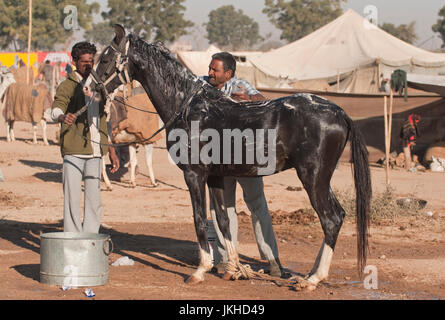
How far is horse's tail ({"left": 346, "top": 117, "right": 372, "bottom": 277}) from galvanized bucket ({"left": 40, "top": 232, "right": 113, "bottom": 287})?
2.25m

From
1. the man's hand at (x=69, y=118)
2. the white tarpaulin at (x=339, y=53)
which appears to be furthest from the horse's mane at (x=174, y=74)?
the white tarpaulin at (x=339, y=53)

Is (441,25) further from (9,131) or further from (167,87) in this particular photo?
(167,87)

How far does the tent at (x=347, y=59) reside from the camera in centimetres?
2848

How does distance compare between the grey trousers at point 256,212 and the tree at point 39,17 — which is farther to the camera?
the tree at point 39,17

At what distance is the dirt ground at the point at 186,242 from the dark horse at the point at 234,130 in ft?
1.15

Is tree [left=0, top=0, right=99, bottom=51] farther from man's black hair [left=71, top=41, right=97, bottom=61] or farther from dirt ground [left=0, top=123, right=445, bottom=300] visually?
man's black hair [left=71, top=41, right=97, bottom=61]

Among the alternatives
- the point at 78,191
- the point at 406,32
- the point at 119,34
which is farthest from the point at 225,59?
the point at 406,32

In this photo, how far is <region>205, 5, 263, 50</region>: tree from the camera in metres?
136

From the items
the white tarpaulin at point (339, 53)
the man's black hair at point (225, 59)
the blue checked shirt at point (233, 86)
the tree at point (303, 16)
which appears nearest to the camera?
the man's black hair at point (225, 59)

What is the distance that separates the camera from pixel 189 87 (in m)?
6.44

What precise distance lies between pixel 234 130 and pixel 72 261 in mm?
1772

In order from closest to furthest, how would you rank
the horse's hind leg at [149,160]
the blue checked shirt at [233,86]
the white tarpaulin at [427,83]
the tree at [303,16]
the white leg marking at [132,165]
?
the blue checked shirt at [233,86] → the white leg marking at [132,165] → the horse's hind leg at [149,160] → the white tarpaulin at [427,83] → the tree at [303,16]

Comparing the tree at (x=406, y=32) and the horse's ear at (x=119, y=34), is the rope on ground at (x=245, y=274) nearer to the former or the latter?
the horse's ear at (x=119, y=34)

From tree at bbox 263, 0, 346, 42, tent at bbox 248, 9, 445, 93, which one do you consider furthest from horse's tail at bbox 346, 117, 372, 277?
tree at bbox 263, 0, 346, 42
